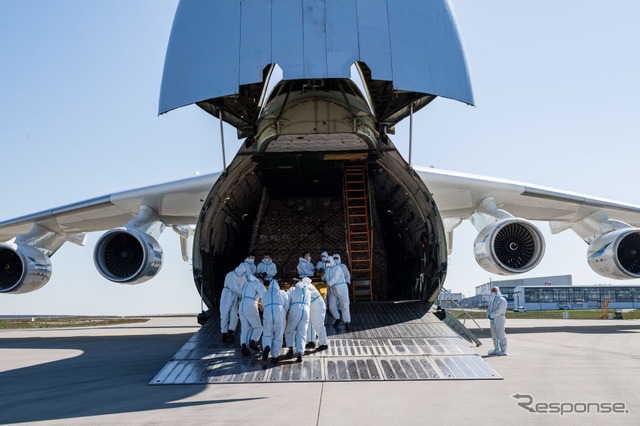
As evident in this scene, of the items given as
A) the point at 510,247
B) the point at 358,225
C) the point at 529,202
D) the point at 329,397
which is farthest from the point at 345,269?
the point at 529,202

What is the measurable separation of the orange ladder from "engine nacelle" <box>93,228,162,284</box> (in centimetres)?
401

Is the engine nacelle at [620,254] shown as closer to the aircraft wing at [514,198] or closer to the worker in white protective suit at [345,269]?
the aircraft wing at [514,198]

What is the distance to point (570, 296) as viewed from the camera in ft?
202

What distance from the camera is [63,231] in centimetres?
1285

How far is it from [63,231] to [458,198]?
959 centimetres

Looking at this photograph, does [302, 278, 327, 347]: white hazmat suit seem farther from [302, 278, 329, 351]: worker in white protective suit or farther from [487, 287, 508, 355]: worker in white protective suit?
[487, 287, 508, 355]: worker in white protective suit

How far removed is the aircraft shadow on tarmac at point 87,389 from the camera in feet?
15.0

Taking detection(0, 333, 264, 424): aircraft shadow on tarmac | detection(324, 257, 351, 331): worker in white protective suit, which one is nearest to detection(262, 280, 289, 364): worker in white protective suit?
detection(0, 333, 264, 424): aircraft shadow on tarmac

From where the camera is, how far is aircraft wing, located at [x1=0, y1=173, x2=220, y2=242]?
37.7 ft

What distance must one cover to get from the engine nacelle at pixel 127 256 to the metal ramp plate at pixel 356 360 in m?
2.36

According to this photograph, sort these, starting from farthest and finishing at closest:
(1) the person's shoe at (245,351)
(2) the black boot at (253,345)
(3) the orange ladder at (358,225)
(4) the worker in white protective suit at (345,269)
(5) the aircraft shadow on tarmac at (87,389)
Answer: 1. (3) the orange ladder at (358,225)
2. (4) the worker in white protective suit at (345,269)
3. (2) the black boot at (253,345)
4. (1) the person's shoe at (245,351)
5. (5) the aircraft shadow on tarmac at (87,389)

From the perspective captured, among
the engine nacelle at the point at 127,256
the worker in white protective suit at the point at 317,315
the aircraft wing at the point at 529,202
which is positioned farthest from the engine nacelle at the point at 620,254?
the engine nacelle at the point at 127,256

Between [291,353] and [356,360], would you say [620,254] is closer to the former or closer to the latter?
[356,360]

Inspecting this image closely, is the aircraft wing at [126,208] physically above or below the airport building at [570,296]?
above
